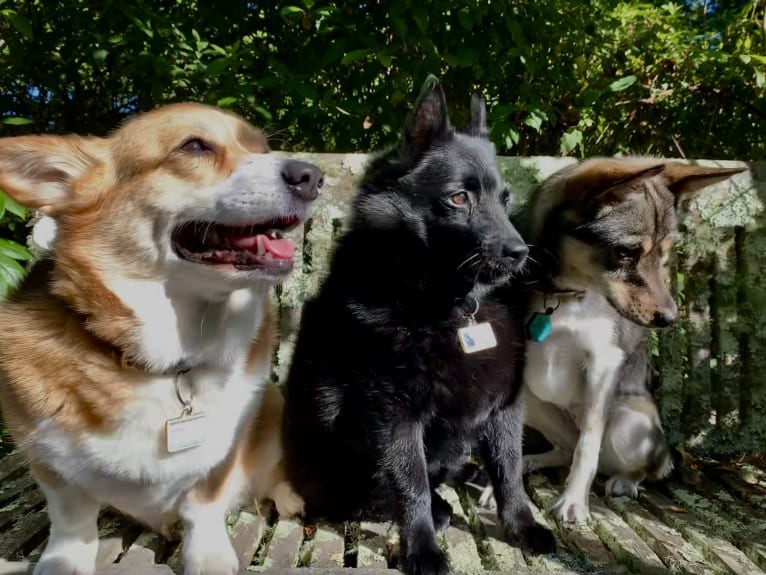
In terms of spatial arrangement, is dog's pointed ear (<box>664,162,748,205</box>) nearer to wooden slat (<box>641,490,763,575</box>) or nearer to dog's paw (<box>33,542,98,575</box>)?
wooden slat (<box>641,490,763,575</box>)

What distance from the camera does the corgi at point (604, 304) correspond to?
205 cm

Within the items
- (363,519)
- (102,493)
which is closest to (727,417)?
(363,519)

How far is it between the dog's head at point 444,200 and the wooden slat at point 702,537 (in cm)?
98

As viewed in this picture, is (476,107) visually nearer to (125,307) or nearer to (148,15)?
(125,307)

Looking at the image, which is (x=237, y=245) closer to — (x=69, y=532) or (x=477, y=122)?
(x=69, y=532)

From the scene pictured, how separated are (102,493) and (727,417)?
2.49 m

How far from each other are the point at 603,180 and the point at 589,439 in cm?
88

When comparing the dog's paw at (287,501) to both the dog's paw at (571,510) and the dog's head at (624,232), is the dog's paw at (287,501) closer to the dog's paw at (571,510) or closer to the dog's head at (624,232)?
the dog's paw at (571,510)

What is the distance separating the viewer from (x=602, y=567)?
1658mm

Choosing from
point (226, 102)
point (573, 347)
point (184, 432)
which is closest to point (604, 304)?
point (573, 347)

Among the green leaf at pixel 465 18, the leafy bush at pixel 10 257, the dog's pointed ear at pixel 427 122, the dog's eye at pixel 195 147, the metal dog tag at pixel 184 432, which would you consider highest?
the green leaf at pixel 465 18

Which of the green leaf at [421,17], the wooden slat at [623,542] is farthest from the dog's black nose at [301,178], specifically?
the green leaf at [421,17]

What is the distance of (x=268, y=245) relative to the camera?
1.65 m

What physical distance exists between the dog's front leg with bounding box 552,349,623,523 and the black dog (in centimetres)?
22
